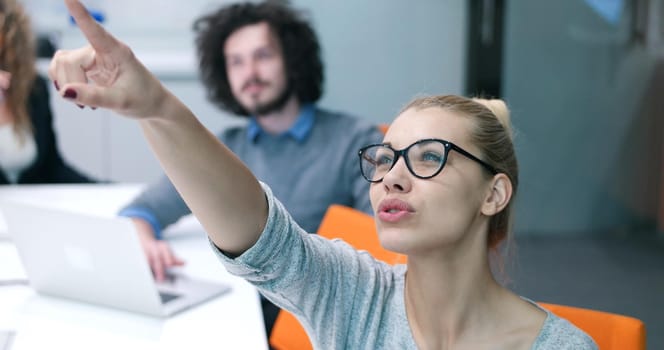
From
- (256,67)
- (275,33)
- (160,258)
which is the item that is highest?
(275,33)

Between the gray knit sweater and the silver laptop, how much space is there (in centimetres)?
38

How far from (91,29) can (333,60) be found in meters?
3.13

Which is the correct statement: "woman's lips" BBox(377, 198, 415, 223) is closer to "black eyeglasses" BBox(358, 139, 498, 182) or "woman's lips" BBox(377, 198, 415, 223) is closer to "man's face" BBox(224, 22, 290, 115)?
"black eyeglasses" BBox(358, 139, 498, 182)

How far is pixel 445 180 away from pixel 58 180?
2627 millimetres

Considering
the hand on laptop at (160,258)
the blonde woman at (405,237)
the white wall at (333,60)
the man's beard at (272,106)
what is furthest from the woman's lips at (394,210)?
the white wall at (333,60)

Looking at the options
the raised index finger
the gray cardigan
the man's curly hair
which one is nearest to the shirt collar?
the gray cardigan

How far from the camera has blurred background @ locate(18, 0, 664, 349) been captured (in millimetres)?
3410

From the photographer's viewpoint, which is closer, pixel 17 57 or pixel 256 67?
pixel 256 67

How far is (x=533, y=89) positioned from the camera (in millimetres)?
3701

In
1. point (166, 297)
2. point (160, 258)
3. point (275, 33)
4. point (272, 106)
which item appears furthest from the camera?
point (275, 33)

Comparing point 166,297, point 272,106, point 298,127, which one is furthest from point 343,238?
point 272,106

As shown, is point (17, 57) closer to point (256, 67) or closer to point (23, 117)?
point (23, 117)

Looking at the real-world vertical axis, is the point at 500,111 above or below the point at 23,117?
above

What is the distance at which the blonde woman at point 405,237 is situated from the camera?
926 millimetres
